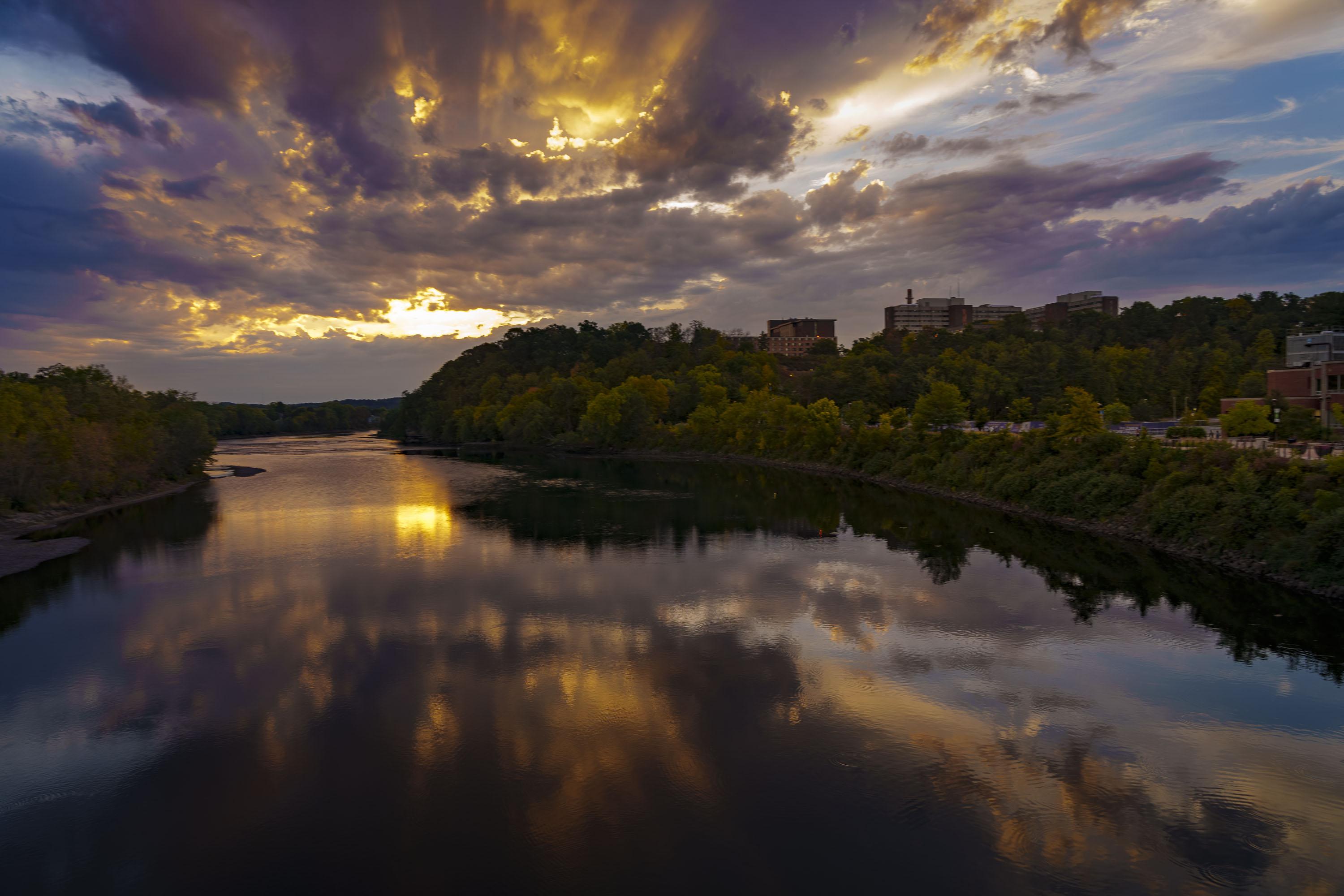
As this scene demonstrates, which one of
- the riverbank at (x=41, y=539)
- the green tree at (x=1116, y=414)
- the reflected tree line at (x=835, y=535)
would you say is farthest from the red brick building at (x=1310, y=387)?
the riverbank at (x=41, y=539)

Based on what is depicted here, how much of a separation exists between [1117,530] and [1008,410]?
4666 cm

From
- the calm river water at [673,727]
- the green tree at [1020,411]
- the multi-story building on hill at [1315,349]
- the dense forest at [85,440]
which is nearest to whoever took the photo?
the calm river water at [673,727]

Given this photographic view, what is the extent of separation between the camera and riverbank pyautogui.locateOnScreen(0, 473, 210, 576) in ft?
127

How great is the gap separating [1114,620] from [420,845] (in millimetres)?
25174

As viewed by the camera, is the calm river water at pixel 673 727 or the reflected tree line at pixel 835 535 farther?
the reflected tree line at pixel 835 535

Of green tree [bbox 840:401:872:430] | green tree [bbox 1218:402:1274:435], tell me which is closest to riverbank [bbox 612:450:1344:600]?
green tree [bbox 840:401:872:430]

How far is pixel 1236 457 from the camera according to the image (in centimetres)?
3416

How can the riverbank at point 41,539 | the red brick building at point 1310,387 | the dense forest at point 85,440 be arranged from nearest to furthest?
the riverbank at point 41,539 → the dense forest at point 85,440 → the red brick building at point 1310,387

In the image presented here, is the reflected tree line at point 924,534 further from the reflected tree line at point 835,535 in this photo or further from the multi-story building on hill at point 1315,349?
the multi-story building on hill at point 1315,349

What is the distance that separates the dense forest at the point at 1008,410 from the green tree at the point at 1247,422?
1.41 ft

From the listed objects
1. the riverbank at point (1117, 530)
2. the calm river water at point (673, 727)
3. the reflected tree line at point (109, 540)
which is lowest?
the riverbank at point (1117, 530)

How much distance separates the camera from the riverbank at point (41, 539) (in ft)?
127

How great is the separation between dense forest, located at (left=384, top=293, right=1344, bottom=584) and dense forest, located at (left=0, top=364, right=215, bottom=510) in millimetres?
57761

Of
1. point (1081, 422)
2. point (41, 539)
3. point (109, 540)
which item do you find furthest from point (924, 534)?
point (41, 539)
